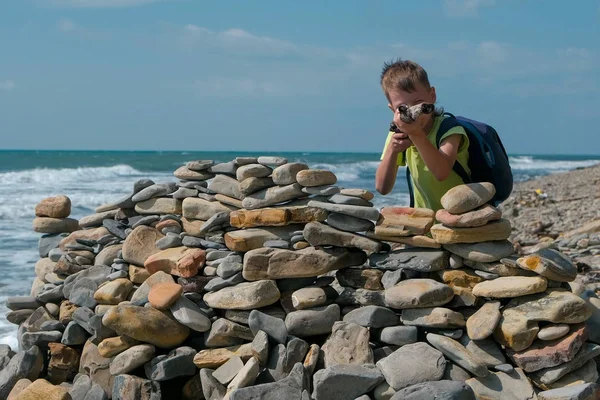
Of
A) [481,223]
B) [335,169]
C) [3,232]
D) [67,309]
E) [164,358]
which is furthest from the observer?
[335,169]

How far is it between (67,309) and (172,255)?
1.00 meters

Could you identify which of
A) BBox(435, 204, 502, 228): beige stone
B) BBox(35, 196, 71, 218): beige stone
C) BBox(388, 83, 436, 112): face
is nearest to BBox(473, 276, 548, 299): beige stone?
BBox(435, 204, 502, 228): beige stone

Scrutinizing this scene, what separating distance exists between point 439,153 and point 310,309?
4.08 feet

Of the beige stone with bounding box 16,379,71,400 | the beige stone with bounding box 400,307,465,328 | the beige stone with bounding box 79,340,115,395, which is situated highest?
the beige stone with bounding box 400,307,465,328

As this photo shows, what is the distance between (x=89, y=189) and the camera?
1075 inches

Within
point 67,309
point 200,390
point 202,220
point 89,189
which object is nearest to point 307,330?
point 200,390

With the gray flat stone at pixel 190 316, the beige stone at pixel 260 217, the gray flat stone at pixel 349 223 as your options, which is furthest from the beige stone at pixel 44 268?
the gray flat stone at pixel 349 223

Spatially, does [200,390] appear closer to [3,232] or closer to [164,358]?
[164,358]

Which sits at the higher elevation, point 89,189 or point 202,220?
point 202,220

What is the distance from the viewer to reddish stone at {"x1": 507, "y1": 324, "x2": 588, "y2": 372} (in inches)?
154

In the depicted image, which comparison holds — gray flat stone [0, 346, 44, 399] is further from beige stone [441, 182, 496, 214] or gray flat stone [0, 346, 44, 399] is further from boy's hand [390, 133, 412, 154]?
beige stone [441, 182, 496, 214]

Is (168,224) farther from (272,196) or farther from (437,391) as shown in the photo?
(437,391)

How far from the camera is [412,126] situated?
164 inches

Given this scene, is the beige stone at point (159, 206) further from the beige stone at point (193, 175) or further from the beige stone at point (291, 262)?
the beige stone at point (291, 262)
